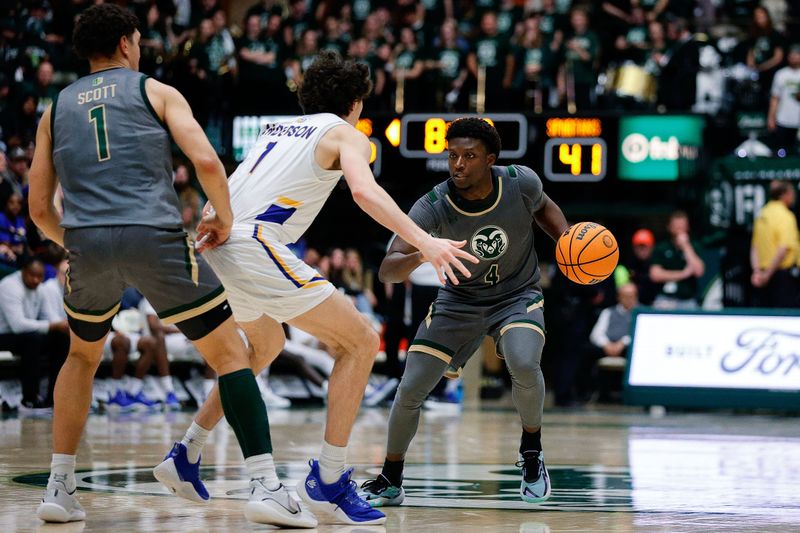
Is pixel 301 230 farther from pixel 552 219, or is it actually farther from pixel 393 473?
pixel 552 219

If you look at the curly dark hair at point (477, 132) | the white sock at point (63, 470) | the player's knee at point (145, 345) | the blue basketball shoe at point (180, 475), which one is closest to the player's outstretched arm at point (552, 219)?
the curly dark hair at point (477, 132)

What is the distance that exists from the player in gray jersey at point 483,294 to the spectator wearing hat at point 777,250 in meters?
8.51

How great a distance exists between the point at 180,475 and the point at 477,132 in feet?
6.75

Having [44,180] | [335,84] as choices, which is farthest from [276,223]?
[44,180]

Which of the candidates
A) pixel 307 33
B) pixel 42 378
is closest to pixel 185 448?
pixel 42 378

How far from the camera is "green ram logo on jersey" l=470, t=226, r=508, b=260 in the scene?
6.14 meters

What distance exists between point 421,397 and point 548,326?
9212mm

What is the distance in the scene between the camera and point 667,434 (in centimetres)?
1049

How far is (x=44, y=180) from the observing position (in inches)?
203

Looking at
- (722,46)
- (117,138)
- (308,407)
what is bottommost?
(308,407)

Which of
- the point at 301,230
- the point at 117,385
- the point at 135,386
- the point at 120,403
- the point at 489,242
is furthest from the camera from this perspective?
the point at 135,386

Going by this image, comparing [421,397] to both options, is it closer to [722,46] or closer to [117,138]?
[117,138]

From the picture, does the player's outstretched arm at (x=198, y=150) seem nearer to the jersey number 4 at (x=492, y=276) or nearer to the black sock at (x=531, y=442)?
the jersey number 4 at (x=492, y=276)

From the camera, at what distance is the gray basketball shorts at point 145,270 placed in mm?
4883
